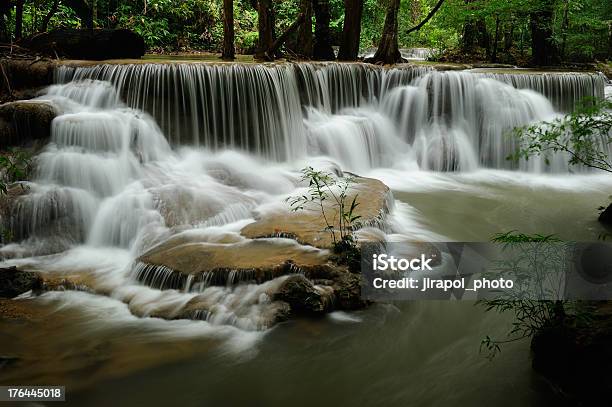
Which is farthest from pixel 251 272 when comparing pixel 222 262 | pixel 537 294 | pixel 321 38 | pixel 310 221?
pixel 321 38

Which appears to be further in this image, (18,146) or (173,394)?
(18,146)

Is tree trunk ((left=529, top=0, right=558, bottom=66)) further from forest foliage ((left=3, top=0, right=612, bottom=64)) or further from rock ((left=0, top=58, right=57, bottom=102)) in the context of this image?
rock ((left=0, top=58, right=57, bottom=102))

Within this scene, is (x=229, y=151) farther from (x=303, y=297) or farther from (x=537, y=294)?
(x=537, y=294)

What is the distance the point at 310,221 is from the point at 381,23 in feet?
53.0

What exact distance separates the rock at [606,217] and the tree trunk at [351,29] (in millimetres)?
8390

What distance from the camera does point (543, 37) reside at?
16.9m

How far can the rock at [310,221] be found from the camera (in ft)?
21.0

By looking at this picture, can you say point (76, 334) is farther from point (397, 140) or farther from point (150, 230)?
point (397, 140)

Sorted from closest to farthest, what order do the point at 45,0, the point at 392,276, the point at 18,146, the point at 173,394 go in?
1. the point at 173,394
2. the point at 392,276
3. the point at 18,146
4. the point at 45,0

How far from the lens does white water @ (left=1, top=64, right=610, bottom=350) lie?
689cm

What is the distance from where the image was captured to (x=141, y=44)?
12273 mm

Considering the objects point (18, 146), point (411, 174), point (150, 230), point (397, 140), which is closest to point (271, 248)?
point (150, 230)

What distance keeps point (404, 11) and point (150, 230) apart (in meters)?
18.2

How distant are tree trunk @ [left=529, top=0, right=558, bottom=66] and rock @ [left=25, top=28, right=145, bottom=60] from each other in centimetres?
→ 1208
